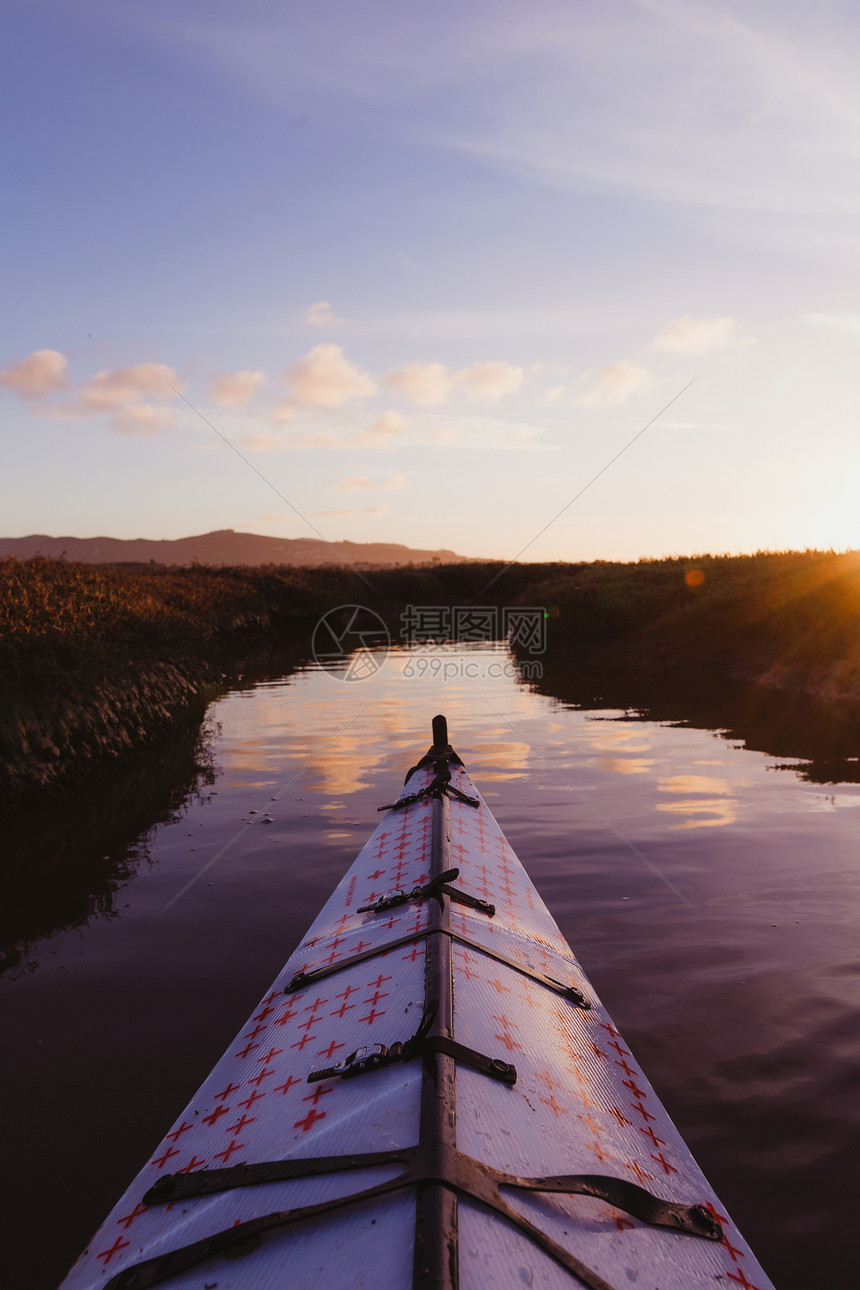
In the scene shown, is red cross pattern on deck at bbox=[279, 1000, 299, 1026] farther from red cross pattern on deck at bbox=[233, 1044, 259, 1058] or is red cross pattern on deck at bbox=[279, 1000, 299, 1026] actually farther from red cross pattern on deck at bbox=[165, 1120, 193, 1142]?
red cross pattern on deck at bbox=[165, 1120, 193, 1142]

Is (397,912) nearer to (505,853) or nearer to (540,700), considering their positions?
(505,853)

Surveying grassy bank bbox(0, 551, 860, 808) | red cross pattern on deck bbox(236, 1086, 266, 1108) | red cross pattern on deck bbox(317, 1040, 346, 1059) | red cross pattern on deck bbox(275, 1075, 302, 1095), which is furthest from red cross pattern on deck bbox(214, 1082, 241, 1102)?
grassy bank bbox(0, 551, 860, 808)

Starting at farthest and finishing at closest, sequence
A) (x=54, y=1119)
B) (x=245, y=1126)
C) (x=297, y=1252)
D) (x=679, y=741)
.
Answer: (x=679, y=741), (x=54, y=1119), (x=245, y=1126), (x=297, y=1252)

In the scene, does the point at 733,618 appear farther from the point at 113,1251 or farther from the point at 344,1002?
the point at 113,1251

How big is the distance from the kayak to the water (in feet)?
3.67

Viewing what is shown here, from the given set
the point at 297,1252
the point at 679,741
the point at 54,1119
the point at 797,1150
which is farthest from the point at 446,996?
the point at 679,741

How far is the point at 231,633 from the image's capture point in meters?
31.8

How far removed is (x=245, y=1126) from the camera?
9.28 ft

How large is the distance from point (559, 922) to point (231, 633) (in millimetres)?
27176

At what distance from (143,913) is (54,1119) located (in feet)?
9.15

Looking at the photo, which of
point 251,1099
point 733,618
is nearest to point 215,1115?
point 251,1099

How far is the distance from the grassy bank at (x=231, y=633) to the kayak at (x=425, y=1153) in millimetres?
7650

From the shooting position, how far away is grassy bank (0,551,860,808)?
10.6 meters

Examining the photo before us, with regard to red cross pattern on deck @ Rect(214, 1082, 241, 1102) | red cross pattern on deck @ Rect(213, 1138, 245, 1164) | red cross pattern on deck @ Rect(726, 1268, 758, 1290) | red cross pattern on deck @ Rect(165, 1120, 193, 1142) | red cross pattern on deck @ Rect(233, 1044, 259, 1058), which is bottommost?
red cross pattern on deck @ Rect(165, 1120, 193, 1142)
